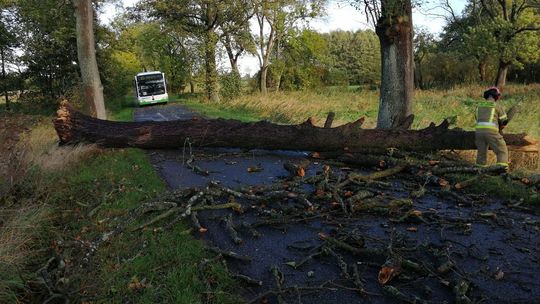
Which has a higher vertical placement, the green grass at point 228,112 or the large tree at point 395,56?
the large tree at point 395,56

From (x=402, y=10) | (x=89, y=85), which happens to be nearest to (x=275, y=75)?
(x=89, y=85)

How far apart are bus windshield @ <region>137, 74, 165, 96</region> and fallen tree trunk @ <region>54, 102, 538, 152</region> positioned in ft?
87.3

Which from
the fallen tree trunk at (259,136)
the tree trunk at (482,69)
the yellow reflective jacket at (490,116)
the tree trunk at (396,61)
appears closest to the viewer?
the yellow reflective jacket at (490,116)

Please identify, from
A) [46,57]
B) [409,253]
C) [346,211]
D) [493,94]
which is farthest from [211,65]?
[409,253]

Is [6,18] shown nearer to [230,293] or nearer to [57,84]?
[57,84]

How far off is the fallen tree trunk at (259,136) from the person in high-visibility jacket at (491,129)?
33cm

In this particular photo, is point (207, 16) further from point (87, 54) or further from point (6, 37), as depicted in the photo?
point (87, 54)

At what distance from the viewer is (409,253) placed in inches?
177

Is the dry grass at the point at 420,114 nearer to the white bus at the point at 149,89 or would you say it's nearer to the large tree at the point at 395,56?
the large tree at the point at 395,56

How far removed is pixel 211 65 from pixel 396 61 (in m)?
25.0

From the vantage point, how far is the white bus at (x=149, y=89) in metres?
35.8

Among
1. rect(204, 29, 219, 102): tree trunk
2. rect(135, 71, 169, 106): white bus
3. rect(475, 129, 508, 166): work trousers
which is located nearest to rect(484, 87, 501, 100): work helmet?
rect(475, 129, 508, 166): work trousers

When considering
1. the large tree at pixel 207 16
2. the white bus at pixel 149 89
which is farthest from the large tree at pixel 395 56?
the white bus at pixel 149 89

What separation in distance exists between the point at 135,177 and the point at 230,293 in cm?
471
